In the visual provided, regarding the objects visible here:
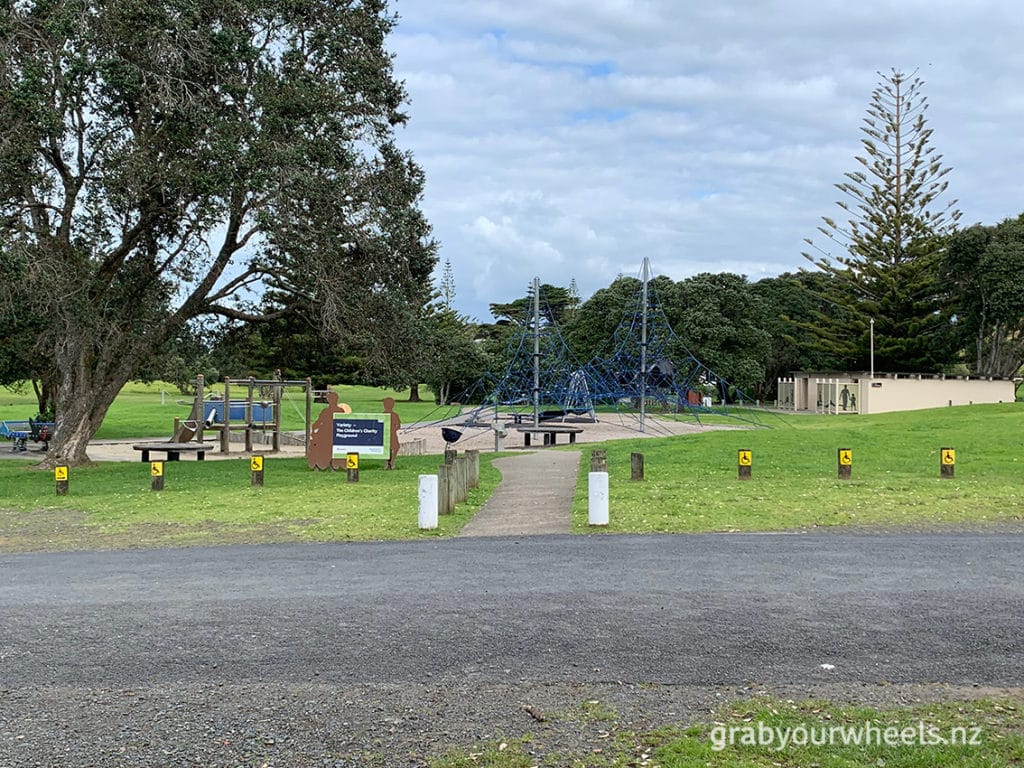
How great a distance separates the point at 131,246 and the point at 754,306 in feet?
136

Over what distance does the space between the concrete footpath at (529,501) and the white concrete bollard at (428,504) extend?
427 millimetres

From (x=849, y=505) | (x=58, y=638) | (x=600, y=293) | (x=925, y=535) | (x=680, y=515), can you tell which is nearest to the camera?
(x=58, y=638)

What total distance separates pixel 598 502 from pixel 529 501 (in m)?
2.99

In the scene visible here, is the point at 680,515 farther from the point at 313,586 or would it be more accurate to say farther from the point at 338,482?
the point at 338,482

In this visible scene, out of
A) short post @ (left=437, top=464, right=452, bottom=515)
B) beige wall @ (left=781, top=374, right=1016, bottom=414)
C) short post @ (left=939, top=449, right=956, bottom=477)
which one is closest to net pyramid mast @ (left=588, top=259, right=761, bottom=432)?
beige wall @ (left=781, top=374, right=1016, bottom=414)

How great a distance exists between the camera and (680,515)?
471 inches

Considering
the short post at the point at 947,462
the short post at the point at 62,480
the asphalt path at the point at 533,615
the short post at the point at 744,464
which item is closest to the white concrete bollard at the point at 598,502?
the asphalt path at the point at 533,615

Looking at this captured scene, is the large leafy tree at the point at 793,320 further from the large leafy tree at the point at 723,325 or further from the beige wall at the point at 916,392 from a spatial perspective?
the beige wall at the point at 916,392

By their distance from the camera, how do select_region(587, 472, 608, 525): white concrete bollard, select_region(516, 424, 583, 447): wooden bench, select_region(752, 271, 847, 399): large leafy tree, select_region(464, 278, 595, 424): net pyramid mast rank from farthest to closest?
select_region(752, 271, 847, 399): large leafy tree < select_region(464, 278, 595, 424): net pyramid mast < select_region(516, 424, 583, 447): wooden bench < select_region(587, 472, 608, 525): white concrete bollard

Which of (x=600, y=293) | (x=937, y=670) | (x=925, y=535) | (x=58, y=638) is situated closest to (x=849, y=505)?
(x=925, y=535)

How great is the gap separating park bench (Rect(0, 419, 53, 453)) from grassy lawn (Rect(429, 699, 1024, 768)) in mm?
25810

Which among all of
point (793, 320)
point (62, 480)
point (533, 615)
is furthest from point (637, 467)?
point (793, 320)

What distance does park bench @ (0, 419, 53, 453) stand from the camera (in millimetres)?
28156

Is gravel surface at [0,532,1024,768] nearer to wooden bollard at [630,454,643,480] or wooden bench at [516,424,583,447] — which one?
wooden bollard at [630,454,643,480]
